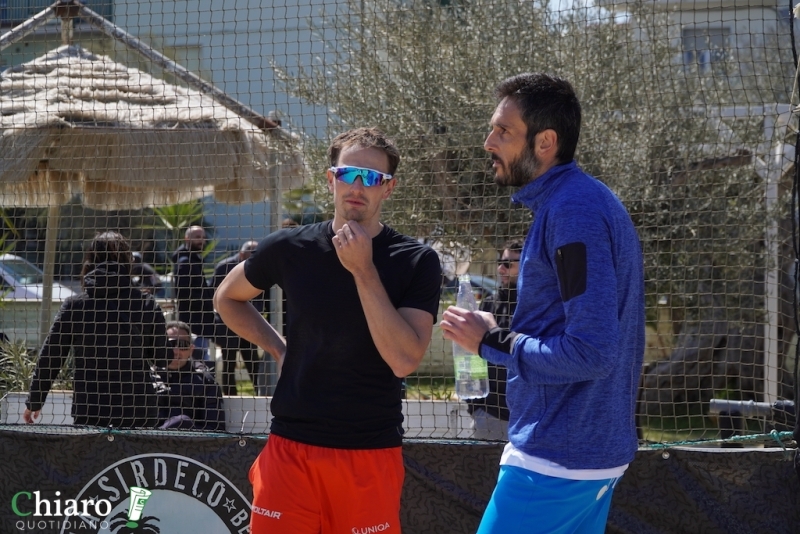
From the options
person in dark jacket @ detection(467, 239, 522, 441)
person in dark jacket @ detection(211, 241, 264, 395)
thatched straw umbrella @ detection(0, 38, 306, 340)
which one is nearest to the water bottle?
person in dark jacket @ detection(467, 239, 522, 441)

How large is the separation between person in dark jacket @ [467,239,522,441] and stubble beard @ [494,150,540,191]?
7.26 feet

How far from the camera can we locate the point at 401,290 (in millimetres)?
2748

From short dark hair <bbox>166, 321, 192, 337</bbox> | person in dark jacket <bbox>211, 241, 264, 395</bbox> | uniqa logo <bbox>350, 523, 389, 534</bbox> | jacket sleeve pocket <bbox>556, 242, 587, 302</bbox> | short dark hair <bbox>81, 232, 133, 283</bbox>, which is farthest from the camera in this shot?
person in dark jacket <bbox>211, 241, 264, 395</bbox>

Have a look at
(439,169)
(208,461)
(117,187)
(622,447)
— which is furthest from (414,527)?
(117,187)

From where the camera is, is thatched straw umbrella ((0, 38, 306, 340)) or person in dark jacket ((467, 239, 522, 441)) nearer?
person in dark jacket ((467, 239, 522, 441))

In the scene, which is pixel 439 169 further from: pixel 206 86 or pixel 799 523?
pixel 799 523

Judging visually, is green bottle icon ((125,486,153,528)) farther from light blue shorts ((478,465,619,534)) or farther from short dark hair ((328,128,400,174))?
light blue shorts ((478,465,619,534))

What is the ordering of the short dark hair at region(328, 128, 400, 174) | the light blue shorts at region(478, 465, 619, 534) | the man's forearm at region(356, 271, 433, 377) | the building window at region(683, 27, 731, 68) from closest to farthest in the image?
1. the light blue shorts at region(478, 465, 619, 534)
2. the man's forearm at region(356, 271, 433, 377)
3. the short dark hair at region(328, 128, 400, 174)
4. the building window at region(683, 27, 731, 68)

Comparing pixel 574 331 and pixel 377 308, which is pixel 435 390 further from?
pixel 574 331

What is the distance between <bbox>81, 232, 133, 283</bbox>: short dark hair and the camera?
4605 mm

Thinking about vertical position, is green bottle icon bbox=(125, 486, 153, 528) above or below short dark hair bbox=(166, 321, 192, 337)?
below

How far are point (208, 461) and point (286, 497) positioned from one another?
1686 millimetres

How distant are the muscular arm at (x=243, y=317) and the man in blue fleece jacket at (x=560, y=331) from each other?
0.97 meters

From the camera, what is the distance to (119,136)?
511 centimetres
